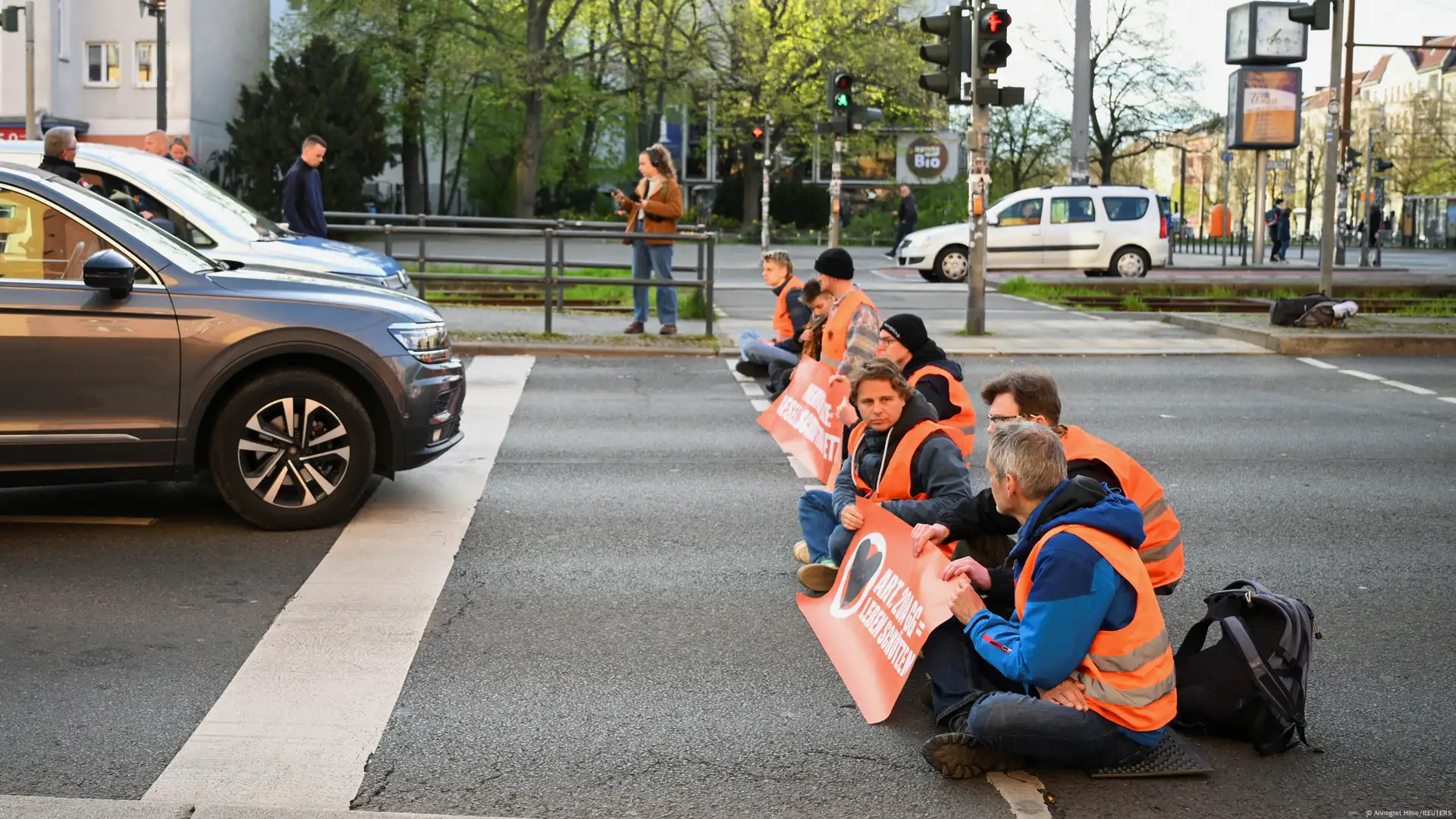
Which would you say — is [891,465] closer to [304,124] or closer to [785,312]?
[785,312]

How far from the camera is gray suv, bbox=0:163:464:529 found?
7453mm

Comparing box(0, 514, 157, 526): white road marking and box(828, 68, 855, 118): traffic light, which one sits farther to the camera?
box(828, 68, 855, 118): traffic light

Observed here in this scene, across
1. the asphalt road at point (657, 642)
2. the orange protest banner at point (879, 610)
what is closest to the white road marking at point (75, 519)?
the asphalt road at point (657, 642)

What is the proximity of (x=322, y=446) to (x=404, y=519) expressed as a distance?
599 millimetres

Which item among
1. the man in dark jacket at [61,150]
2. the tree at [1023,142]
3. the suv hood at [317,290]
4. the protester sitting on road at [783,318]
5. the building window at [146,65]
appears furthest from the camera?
the tree at [1023,142]

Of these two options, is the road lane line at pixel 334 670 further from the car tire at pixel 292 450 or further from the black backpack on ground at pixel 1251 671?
the black backpack on ground at pixel 1251 671

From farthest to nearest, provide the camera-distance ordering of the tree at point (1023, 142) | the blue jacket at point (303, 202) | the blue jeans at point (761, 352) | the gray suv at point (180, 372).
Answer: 1. the tree at point (1023, 142)
2. the blue jacket at point (303, 202)
3. the blue jeans at point (761, 352)
4. the gray suv at point (180, 372)

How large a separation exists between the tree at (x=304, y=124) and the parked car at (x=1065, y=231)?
70.0 feet

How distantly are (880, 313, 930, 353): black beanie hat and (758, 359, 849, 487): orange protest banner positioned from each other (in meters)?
1.31

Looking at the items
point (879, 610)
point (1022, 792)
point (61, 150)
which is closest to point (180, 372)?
point (879, 610)

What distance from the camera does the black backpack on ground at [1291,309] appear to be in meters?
19.0

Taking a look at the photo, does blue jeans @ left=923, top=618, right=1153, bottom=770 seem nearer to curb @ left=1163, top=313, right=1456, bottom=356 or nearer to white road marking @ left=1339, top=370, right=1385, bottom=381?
white road marking @ left=1339, top=370, right=1385, bottom=381

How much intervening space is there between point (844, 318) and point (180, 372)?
172 inches

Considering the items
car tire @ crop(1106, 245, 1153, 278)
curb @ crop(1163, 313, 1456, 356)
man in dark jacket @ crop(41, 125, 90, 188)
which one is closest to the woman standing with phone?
man in dark jacket @ crop(41, 125, 90, 188)
